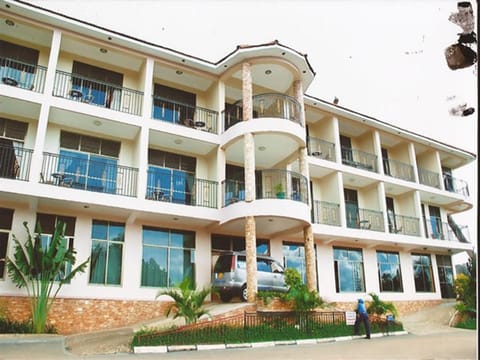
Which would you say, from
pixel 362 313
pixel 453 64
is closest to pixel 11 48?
pixel 362 313

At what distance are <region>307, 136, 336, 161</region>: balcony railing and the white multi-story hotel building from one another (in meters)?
0.06

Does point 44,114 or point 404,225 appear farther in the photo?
point 404,225

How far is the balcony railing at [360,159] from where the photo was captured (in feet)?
71.4

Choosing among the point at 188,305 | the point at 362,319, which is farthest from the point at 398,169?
the point at 188,305

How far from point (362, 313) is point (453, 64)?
39.2 feet

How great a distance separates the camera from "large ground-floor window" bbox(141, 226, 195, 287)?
49.5ft

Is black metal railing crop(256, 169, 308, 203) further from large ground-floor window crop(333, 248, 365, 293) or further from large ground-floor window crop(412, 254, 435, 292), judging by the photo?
large ground-floor window crop(412, 254, 435, 292)

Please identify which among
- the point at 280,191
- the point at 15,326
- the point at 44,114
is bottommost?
the point at 15,326

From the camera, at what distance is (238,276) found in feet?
48.6

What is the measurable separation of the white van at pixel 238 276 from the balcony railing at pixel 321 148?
267 inches

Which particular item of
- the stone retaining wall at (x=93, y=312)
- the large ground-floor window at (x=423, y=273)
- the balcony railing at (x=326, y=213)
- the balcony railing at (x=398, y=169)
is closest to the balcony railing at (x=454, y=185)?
the balcony railing at (x=398, y=169)

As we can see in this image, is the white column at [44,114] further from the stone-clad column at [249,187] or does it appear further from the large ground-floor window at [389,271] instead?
the large ground-floor window at [389,271]

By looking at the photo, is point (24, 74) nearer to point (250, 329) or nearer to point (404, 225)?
point (250, 329)

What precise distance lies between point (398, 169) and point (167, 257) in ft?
48.9
